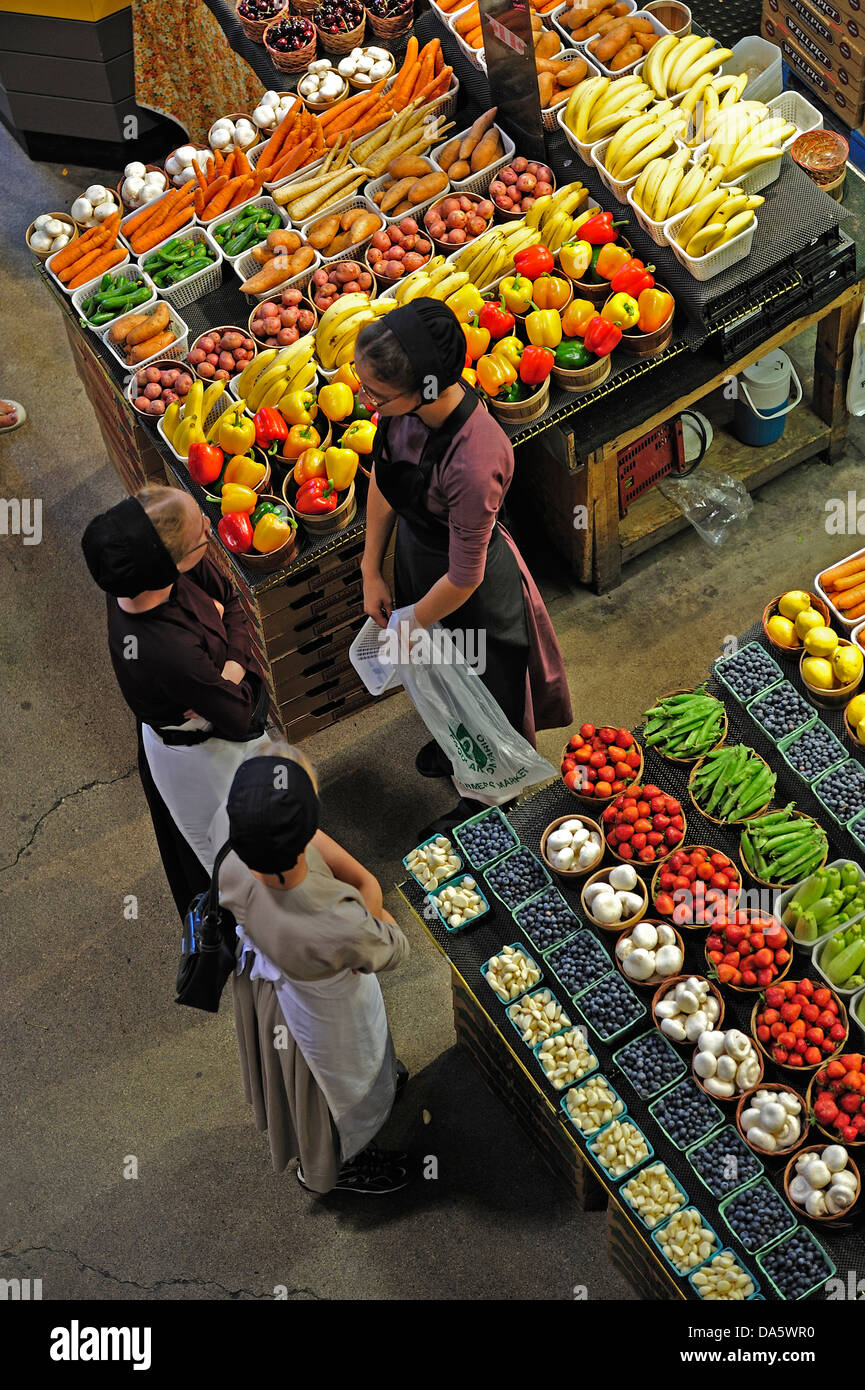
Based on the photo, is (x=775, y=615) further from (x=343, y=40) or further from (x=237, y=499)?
(x=343, y=40)

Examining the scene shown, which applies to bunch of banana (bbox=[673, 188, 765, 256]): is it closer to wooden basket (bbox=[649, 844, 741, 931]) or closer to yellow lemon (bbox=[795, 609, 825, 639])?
yellow lemon (bbox=[795, 609, 825, 639])

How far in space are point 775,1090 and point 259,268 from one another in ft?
12.1

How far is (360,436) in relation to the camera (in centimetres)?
521

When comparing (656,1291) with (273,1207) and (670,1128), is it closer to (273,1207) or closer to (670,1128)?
(670,1128)

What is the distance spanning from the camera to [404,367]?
389 cm

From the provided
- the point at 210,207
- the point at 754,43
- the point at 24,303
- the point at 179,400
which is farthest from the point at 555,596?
the point at 24,303

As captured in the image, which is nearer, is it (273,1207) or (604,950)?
(604,950)

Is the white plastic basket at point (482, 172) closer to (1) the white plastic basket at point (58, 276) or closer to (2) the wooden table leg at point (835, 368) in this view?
(1) the white plastic basket at point (58, 276)

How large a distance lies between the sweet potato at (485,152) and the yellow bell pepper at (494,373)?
1042 mm

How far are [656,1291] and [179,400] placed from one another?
3.46 meters

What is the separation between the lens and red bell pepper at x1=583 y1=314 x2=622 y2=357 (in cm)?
524

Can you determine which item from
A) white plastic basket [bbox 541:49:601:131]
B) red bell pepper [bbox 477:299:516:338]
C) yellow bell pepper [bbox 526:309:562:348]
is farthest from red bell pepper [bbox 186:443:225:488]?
white plastic basket [bbox 541:49:601:131]

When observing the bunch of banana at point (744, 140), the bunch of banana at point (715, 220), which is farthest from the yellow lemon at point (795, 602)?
the bunch of banana at point (744, 140)

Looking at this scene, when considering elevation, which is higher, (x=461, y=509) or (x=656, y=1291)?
(x=461, y=509)
